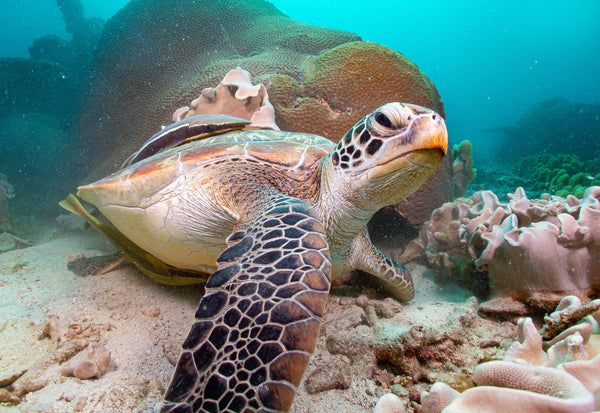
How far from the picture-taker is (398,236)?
12.2 ft

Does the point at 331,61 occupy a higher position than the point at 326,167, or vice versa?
the point at 331,61

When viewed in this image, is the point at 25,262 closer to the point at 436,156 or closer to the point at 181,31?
the point at 436,156

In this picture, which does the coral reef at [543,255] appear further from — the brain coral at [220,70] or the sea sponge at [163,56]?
the sea sponge at [163,56]

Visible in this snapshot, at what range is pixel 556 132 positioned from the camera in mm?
15617

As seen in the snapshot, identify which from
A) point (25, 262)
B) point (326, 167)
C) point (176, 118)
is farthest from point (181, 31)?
→ point (326, 167)

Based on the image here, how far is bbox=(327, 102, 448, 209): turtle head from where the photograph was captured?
1370mm

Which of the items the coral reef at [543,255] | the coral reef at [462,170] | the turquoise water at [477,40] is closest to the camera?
the coral reef at [543,255]

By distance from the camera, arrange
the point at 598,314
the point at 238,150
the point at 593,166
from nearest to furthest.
Result: 1. the point at 598,314
2. the point at 238,150
3. the point at 593,166

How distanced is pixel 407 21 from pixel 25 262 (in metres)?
101

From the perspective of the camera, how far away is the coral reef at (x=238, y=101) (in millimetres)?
3105

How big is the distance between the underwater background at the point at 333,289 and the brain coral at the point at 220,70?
0.03 metres

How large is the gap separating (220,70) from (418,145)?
3586 millimetres

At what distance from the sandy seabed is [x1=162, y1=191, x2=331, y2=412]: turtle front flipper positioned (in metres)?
0.51

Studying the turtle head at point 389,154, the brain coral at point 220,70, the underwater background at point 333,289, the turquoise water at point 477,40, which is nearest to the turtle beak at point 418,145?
the turtle head at point 389,154
